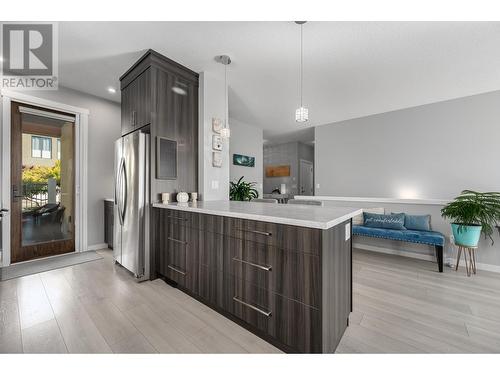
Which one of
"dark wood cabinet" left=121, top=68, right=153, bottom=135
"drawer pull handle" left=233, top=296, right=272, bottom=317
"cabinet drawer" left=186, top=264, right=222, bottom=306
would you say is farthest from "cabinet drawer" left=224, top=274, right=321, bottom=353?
"dark wood cabinet" left=121, top=68, right=153, bottom=135

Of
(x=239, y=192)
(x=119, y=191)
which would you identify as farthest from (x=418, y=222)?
(x=119, y=191)

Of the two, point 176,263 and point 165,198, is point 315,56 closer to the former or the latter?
point 165,198

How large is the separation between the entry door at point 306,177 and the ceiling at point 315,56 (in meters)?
4.01

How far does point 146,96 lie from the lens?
256cm

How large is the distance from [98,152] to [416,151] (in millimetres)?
5775

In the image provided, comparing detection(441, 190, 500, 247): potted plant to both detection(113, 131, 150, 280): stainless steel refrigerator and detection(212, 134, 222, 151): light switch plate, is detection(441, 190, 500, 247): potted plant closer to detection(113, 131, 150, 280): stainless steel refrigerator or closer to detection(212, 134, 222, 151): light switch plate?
detection(212, 134, 222, 151): light switch plate

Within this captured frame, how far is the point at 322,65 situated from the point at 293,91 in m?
0.81

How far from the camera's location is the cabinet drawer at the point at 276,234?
48.4 inches

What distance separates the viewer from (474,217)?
110 inches

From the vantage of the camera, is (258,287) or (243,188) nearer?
(258,287)

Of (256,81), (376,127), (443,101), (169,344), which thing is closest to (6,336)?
(169,344)

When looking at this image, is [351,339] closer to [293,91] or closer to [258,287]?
[258,287]

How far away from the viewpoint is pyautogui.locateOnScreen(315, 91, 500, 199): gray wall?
3.25 meters

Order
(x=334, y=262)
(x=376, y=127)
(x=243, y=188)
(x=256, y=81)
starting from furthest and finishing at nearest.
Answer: (x=243, y=188) < (x=376, y=127) < (x=256, y=81) < (x=334, y=262)
